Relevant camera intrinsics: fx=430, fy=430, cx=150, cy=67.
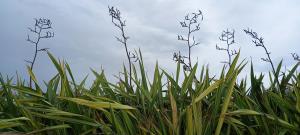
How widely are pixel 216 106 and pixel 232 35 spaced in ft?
8.30

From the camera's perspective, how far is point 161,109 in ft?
8.91

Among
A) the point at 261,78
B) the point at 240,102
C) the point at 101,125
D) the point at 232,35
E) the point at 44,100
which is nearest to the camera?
the point at 101,125

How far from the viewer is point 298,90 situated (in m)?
2.79

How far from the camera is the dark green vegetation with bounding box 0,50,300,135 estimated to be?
2.50 metres

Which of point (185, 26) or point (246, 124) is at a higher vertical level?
point (185, 26)

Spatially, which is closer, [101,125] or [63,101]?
[101,125]

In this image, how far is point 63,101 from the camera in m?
3.05

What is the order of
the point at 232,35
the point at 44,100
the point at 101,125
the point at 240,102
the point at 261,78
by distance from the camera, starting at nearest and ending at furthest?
the point at 101,125 < the point at 240,102 < the point at 44,100 < the point at 261,78 < the point at 232,35

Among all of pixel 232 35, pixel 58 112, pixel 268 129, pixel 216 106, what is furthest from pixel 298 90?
pixel 232 35

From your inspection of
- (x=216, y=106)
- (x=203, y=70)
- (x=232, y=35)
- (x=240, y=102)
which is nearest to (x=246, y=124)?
(x=240, y=102)

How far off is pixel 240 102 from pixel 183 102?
1.20ft

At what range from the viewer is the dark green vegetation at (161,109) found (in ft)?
8.19

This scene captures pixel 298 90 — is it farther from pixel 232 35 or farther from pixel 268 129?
pixel 232 35

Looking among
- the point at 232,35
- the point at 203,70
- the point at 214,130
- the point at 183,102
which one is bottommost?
the point at 214,130
